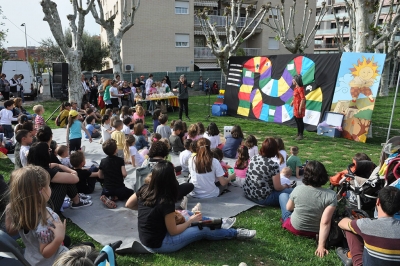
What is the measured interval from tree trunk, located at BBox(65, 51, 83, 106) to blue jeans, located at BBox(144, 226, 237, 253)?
1190 centimetres

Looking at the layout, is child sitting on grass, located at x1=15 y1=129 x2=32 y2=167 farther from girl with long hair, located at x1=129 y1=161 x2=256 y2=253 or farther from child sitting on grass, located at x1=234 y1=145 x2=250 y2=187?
child sitting on grass, located at x1=234 y1=145 x2=250 y2=187

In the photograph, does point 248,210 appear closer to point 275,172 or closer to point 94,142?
point 275,172

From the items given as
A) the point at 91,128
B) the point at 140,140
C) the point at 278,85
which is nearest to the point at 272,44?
the point at 278,85

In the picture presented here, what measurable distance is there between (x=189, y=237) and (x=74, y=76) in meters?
12.1

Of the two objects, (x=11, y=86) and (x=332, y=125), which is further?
(x=11, y=86)

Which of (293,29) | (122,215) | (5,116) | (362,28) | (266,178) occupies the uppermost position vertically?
(293,29)

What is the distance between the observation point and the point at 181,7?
96.2 feet

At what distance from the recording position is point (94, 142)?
9.27 m

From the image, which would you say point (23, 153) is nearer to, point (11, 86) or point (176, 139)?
point (176, 139)

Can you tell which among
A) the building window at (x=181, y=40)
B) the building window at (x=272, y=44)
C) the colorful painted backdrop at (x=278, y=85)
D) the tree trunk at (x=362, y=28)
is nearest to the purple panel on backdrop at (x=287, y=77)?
the colorful painted backdrop at (x=278, y=85)

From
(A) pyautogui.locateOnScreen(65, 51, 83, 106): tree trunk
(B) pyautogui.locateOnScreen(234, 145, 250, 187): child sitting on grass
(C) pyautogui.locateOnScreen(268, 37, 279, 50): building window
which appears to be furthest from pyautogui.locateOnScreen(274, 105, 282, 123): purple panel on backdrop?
(C) pyautogui.locateOnScreen(268, 37, 279, 50): building window

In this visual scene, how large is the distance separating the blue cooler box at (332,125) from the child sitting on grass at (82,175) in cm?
717

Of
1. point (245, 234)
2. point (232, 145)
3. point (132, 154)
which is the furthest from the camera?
point (232, 145)

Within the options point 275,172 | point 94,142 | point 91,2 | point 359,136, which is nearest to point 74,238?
point 275,172
